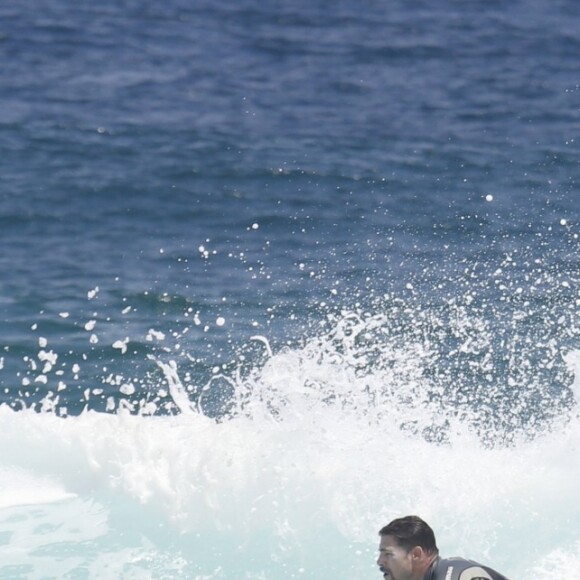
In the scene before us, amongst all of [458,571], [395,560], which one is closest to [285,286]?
[395,560]

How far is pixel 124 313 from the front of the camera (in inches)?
637

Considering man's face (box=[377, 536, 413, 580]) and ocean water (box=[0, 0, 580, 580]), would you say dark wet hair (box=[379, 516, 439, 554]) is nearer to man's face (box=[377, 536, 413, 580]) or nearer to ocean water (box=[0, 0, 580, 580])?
man's face (box=[377, 536, 413, 580])

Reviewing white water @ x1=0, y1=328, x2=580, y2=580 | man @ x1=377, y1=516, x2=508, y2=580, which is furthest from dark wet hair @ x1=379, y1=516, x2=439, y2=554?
white water @ x1=0, y1=328, x2=580, y2=580

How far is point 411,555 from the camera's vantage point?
6.34m

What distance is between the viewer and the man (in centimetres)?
634

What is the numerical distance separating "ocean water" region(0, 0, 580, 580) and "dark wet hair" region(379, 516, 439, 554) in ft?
11.9

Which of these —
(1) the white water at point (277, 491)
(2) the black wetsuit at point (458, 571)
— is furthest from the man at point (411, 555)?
(1) the white water at point (277, 491)

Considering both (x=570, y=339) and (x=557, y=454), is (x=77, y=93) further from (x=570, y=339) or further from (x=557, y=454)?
(x=557, y=454)

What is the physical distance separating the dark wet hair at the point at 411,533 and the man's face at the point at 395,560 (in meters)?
0.03

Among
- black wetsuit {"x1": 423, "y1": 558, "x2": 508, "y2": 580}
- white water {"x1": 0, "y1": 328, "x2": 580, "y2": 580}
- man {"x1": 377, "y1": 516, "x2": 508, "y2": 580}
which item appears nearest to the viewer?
black wetsuit {"x1": 423, "y1": 558, "x2": 508, "y2": 580}

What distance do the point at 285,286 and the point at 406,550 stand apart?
10280 mm

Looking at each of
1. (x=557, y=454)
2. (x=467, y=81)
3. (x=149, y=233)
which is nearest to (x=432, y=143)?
(x=467, y=81)

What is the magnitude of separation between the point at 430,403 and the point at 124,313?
4789 mm

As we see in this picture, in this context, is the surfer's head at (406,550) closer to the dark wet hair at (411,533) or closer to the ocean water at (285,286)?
the dark wet hair at (411,533)
